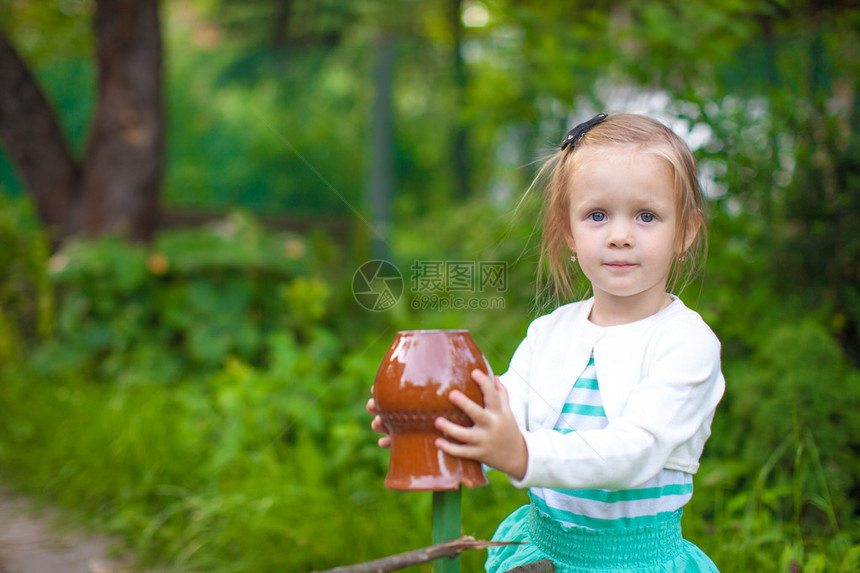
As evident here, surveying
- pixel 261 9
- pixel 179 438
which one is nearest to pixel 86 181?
pixel 179 438

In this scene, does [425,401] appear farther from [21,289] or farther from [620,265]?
[21,289]

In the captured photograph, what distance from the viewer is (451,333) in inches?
38.5

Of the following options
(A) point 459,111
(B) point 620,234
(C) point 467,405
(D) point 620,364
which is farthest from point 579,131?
(A) point 459,111

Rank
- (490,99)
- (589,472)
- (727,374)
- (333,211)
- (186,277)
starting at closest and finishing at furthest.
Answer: (589,472), (727,374), (490,99), (186,277), (333,211)

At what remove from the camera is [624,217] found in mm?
1085

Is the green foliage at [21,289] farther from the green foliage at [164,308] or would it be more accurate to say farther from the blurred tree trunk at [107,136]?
the blurred tree trunk at [107,136]

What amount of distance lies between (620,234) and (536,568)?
0.50 metres

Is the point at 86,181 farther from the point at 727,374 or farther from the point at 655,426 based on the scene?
the point at 655,426

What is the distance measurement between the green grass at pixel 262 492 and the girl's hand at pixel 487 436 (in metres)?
0.95

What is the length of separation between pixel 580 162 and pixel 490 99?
105 inches

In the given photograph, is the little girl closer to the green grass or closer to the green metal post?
the green metal post

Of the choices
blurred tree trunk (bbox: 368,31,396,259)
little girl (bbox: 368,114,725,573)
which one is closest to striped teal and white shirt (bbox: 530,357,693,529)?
little girl (bbox: 368,114,725,573)

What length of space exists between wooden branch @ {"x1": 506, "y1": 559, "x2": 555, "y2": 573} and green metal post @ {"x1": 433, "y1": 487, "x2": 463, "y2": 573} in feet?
0.34

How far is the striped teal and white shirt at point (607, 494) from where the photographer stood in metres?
1.14
